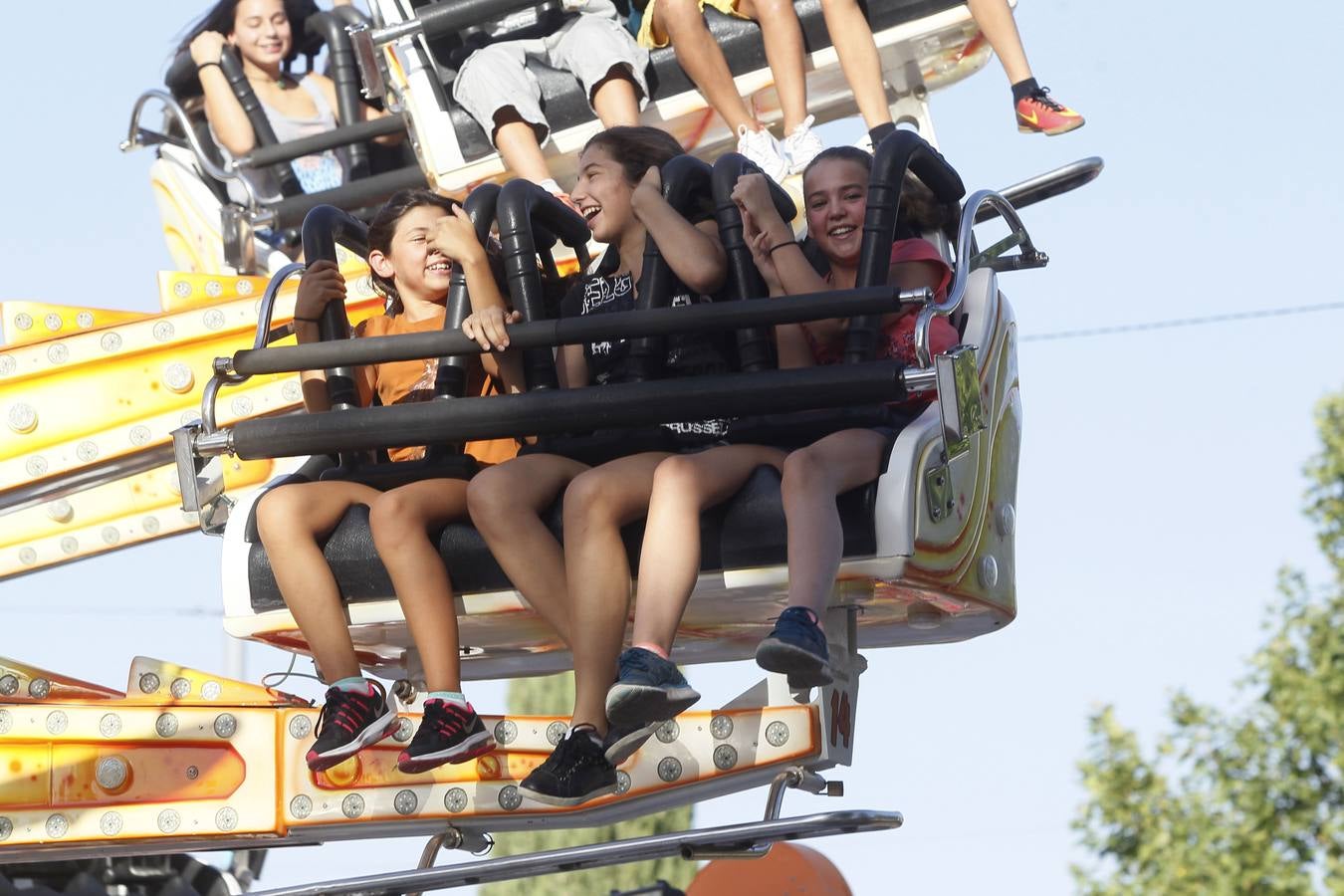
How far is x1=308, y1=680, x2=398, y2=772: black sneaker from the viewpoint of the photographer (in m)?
4.03

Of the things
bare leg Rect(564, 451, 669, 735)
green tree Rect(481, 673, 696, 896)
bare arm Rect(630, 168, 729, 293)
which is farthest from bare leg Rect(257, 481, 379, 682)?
green tree Rect(481, 673, 696, 896)

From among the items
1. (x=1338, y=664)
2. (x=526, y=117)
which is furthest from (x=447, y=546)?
(x=1338, y=664)

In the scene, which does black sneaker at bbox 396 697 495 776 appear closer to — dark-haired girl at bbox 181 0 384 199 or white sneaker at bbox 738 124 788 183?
white sneaker at bbox 738 124 788 183

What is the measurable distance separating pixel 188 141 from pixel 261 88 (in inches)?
13.4

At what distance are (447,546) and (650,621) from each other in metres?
0.53

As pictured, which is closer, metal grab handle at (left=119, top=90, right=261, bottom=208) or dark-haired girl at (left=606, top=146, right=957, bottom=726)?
dark-haired girl at (left=606, top=146, right=957, bottom=726)

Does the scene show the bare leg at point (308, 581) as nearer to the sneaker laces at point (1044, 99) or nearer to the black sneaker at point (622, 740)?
the black sneaker at point (622, 740)

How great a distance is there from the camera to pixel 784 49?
6.25 metres

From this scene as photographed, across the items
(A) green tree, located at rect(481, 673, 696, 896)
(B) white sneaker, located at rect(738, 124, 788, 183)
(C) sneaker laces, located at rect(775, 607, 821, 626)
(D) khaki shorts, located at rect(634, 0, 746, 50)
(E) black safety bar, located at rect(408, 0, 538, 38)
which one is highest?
(E) black safety bar, located at rect(408, 0, 538, 38)

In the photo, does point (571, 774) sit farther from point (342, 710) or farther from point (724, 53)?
point (724, 53)

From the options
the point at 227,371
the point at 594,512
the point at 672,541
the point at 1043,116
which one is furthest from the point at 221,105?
the point at 672,541

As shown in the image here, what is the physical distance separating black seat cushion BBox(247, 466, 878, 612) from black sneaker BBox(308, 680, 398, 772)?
206 mm

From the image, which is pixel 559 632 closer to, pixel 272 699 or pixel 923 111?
pixel 272 699

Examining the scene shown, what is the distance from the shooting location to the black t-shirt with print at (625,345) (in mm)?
4156
